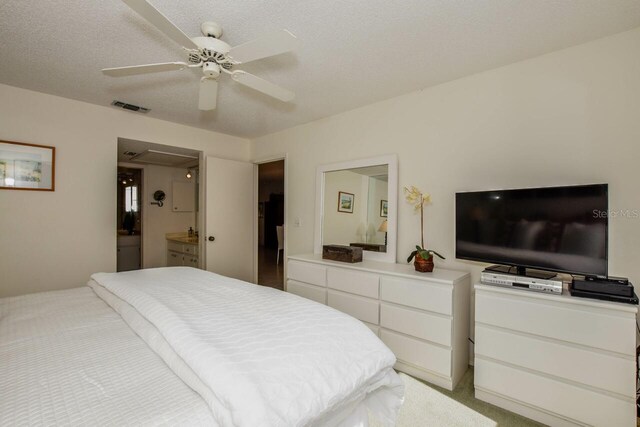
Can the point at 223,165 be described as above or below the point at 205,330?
above

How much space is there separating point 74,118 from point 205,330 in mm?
3084

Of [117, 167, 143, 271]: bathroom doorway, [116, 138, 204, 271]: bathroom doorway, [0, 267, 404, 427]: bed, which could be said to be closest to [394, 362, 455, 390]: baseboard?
[0, 267, 404, 427]: bed

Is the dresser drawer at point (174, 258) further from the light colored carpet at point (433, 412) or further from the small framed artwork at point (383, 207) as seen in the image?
the light colored carpet at point (433, 412)

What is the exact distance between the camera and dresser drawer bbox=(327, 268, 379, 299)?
97.0 inches

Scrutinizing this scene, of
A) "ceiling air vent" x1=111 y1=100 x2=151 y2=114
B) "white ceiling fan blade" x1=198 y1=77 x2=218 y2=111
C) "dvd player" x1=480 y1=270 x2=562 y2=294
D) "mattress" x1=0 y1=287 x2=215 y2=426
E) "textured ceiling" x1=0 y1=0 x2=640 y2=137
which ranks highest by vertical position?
"textured ceiling" x1=0 y1=0 x2=640 y2=137

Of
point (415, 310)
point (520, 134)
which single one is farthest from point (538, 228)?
point (415, 310)

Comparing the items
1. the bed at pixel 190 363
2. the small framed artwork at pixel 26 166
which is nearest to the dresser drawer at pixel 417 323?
the bed at pixel 190 363

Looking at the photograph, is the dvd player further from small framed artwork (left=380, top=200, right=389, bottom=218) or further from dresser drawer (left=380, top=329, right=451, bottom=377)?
small framed artwork (left=380, top=200, right=389, bottom=218)

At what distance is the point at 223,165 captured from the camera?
3982mm

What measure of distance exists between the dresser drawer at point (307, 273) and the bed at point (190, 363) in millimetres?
1184

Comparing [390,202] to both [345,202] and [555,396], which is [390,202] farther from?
[555,396]

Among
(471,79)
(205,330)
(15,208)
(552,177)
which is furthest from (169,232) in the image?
(552,177)

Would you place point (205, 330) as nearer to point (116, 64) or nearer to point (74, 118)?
point (116, 64)

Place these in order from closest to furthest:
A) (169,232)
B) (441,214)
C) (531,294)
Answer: (531,294)
(441,214)
(169,232)
